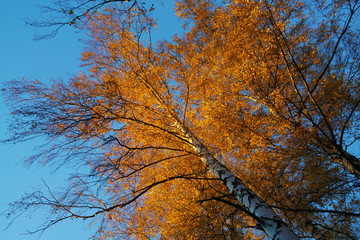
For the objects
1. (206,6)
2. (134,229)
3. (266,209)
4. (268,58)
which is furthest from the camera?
(206,6)

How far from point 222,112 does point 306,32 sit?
3.10 m

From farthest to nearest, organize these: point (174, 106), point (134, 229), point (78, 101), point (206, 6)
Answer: point (206, 6)
point (134, 229)
point (174, 106)
point (78, 101)

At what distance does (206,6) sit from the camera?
291 inches

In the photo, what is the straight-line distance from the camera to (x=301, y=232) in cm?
454

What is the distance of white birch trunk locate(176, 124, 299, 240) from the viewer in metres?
2.48

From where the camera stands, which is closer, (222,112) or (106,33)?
(222,112)

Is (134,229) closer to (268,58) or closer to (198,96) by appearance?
(198,96)

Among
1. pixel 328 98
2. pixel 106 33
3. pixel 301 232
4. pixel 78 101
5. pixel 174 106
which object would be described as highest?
pixel 106 33

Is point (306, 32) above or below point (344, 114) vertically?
above

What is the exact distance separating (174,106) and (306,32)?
13.1 ft

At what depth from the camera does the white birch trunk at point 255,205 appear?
248 cm

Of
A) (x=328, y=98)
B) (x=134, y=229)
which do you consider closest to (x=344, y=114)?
(x=328, y=98)

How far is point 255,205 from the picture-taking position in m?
2.83

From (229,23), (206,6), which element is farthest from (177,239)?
(206,6)
